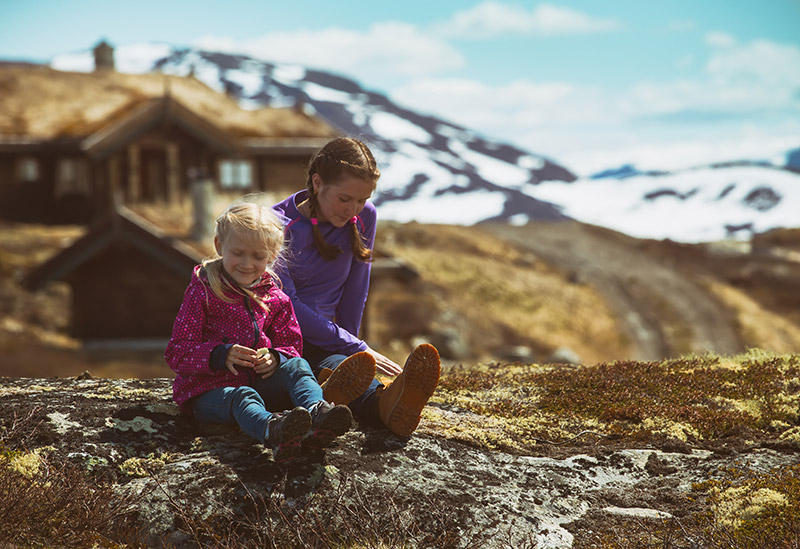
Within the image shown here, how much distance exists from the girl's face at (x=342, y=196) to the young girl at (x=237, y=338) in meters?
0.63

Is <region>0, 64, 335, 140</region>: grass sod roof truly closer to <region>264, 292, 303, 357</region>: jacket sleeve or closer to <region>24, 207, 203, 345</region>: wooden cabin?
<region>24, 207, 203, 345</region>: wooden cabin

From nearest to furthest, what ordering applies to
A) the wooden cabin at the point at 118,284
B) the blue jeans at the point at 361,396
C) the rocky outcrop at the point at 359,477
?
the rocky outcrop at the point at 359,477 → the blue jeans at the point at 361,396 → the wooden cabin at the point at 118,284

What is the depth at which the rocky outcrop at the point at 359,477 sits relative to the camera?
453cm

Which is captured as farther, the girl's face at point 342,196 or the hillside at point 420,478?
the girl's face at point 342,196

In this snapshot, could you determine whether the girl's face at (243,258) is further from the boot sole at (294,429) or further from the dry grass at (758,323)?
the dry grass at (758,323)

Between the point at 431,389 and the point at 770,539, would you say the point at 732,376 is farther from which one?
the point at 431,389

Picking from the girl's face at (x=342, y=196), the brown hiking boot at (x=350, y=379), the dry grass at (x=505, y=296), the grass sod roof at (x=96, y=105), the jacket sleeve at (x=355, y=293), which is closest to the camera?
the brown hiking boot at (x=350, y=379)

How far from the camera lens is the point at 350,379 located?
525 cm

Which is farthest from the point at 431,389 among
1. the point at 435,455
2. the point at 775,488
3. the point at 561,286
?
the point at 561,286

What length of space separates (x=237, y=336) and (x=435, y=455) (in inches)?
60.8

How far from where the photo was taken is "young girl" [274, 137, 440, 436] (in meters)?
5.27

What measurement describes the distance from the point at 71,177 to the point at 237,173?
299 inches

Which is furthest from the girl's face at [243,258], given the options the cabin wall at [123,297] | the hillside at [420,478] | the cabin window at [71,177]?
the cabin window at [71,177]

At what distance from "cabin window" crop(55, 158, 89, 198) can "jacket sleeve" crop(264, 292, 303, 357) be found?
110ft
